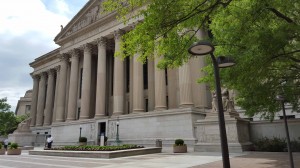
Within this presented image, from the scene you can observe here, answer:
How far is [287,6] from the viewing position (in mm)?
9375

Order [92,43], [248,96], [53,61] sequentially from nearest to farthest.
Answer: [248,96]
[92,43]
[53,61]

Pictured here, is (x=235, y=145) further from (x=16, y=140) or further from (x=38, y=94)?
(x=38, y=94)

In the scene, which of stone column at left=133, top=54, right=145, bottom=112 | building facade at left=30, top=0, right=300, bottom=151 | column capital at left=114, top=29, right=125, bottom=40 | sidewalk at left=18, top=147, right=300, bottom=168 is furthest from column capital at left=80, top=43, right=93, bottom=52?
sidewalk at left=18, top=147, right=300, bottom=168

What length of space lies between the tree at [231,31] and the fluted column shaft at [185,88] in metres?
12.5

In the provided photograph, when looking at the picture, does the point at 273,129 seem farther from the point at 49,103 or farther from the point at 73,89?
the point at 49,103

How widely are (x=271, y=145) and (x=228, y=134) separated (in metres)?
3.67

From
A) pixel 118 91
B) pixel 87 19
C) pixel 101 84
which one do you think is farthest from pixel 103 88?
pixel 87 19

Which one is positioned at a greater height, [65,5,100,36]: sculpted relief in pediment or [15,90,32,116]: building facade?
[65,5,100,36]: sculpted relief in pediment

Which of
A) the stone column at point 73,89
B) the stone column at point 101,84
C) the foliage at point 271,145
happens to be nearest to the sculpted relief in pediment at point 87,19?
the stone column at point 73,89

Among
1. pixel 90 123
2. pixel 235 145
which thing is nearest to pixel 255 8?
Result: pixel 235 145

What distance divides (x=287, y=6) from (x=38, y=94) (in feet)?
187

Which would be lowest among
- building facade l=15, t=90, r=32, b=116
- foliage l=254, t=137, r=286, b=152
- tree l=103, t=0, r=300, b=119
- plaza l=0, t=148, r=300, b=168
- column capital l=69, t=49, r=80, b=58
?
plaza l=0, t=148, r=300, b=168

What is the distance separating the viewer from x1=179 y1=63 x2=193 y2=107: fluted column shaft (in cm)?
2653

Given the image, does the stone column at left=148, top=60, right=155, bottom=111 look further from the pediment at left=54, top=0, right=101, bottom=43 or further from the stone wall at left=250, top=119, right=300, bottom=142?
the pediment at left=54, top=0, right=101, bottom=43
